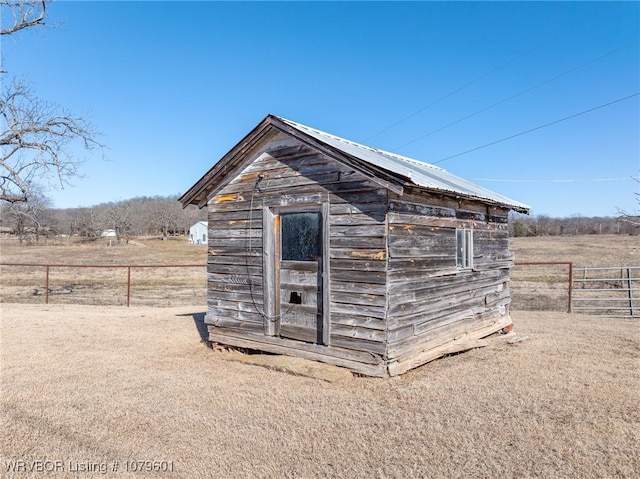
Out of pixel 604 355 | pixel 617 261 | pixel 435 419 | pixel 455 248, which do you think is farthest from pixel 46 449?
pixel 617 261

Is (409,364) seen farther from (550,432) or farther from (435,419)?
(550,432)

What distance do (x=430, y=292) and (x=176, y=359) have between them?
4.56 meters

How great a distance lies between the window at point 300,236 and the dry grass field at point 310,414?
6.22 feet

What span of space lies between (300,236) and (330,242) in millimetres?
679

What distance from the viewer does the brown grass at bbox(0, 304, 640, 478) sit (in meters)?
4.00

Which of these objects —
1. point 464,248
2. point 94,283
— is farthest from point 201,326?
point 94,283

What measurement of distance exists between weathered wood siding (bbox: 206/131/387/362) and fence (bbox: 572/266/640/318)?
341 inches

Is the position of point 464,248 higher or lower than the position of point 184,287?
higher

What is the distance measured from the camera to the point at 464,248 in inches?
328

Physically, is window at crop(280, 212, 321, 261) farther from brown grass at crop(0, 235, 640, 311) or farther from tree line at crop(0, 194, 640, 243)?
tree line at crop(0, 194, 640, 243)

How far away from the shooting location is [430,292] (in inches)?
282

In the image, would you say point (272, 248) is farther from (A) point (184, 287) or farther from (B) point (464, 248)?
(A) point (184, 287)

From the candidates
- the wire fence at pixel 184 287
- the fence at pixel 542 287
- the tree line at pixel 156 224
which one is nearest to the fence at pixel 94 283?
the wire fence at pixel 184 287

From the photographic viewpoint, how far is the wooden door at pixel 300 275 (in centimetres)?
689
